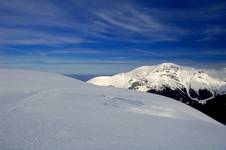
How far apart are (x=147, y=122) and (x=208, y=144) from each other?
6.88 feet

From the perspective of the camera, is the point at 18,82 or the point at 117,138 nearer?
the point at 117,138

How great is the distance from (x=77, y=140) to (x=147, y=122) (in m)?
3.00

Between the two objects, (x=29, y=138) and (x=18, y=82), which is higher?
(x=18, y=82)

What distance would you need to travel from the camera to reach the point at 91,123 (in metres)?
7.98

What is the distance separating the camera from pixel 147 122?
8812 millimetres

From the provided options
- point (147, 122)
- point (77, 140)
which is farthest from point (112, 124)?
point (77, 140)

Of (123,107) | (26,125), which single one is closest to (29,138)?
(26,125)

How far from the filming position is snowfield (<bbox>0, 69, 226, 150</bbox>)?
20.5ft

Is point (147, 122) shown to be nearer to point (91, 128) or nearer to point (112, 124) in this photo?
point (112, 124)

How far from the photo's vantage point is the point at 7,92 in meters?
11.5

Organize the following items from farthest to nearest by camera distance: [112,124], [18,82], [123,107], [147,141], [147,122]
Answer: [18,82], [123,107], [147,122], [112,124], [147,141]

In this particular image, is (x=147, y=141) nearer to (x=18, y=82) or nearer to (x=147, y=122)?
(x=147, y=122)

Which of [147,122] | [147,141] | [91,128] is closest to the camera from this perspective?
[147,141]

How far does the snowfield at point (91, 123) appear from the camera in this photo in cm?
625
